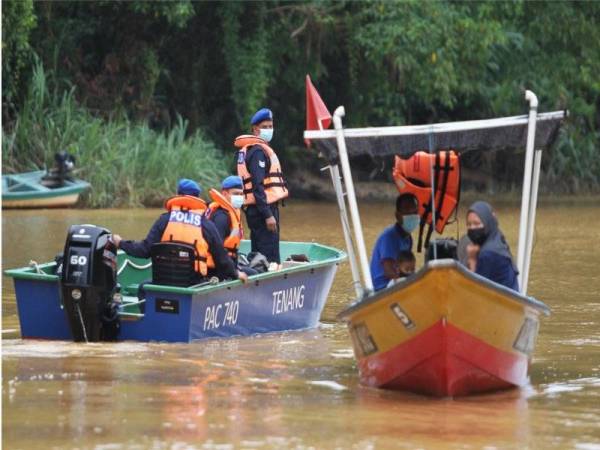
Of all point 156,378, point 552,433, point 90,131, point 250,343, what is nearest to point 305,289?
point 250,343

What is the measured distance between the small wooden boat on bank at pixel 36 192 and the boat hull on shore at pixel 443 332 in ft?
54.1

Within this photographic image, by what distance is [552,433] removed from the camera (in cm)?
883

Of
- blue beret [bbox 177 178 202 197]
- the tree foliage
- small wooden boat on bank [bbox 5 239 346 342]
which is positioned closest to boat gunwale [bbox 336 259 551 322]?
small wooden boat on bank [bbox 5 239 346 342]

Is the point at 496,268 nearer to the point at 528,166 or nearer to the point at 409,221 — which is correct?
the point at 528,166

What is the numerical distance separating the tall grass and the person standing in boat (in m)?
13.7

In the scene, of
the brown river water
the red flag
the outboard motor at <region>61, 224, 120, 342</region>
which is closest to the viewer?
the brown river water

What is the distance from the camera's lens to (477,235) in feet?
32.5

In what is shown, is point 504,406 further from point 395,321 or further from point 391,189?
point 391,189

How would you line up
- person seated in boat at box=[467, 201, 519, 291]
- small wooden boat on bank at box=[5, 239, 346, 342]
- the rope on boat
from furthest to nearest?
the rope on boat, small wooden boat on bank at box=[5, 239, 346, 342], person seated in boat at box=[467, 201, 519, 291]

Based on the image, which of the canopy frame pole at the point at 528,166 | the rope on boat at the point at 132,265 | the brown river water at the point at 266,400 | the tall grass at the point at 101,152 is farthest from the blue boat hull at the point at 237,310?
the tall grass at the point at 101,152

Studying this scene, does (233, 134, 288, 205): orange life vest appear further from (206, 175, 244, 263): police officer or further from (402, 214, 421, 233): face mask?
(402, 214, 421, 233): face mask

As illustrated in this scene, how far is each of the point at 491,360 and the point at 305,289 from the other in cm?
388

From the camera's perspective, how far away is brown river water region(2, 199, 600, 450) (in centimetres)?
851

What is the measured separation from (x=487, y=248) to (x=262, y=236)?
4.07 metres
